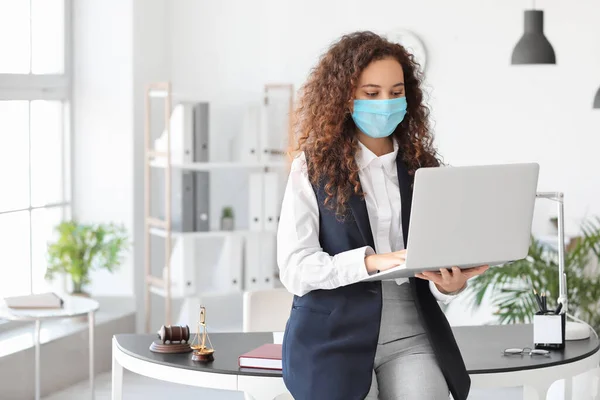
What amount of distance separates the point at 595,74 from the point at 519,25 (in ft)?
1.56

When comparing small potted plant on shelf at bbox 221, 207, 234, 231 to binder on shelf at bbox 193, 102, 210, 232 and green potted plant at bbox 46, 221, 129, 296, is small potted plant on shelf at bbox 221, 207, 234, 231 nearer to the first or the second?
binder on shelf at bbox 193, 102, 210, 232

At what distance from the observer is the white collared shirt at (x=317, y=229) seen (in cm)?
218

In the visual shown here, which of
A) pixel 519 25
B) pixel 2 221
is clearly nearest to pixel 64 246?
pixel 2 221

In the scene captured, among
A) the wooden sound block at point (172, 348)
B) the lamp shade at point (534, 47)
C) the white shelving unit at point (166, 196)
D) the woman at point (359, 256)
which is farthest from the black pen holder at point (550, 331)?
the white shelving unit at point (166, 196)

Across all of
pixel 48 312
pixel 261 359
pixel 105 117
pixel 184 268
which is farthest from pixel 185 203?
pixel 261 359

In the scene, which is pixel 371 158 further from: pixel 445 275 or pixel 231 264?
pixel 231 264

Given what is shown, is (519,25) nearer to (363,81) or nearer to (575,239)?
(575,239)

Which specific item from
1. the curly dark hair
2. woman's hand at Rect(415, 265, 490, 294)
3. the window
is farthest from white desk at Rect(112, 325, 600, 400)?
the window

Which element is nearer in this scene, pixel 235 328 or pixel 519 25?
pixel 519 25

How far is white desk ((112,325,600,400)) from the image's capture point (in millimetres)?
2680

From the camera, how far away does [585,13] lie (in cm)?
503

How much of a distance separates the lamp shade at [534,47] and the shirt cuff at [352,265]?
247 cm

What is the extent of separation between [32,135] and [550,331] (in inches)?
127

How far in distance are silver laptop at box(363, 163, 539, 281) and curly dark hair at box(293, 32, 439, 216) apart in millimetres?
227
